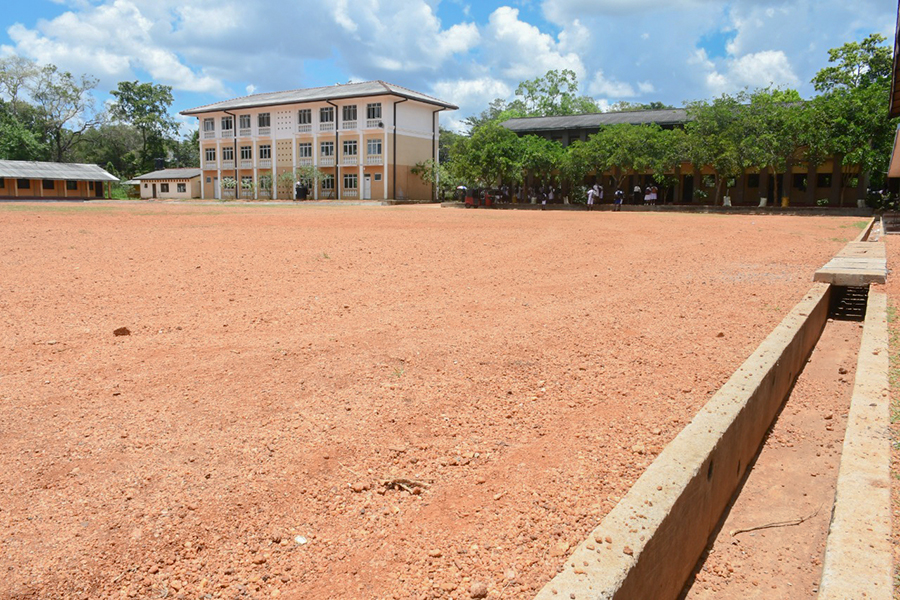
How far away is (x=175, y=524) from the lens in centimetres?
255

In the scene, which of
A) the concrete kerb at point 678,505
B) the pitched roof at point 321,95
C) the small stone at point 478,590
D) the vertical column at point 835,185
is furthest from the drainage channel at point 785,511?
the pitched roof at point 321,95

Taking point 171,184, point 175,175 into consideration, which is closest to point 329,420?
point 175,175

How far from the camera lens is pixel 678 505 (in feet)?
8.87

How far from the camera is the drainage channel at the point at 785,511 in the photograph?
9.76ft

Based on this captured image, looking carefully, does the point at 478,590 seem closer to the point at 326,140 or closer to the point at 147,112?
the point at 326,140

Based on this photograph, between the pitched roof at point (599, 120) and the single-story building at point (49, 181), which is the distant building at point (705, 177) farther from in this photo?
the single-story building at point (49, 181)

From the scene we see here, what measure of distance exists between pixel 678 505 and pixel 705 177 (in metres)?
39.2

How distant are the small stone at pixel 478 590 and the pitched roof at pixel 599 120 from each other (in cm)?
4174

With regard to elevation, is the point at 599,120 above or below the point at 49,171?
above

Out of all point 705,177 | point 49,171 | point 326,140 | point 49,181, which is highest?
point 326,140

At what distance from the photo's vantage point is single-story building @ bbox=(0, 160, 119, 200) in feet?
159

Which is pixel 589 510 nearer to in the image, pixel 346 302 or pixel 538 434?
pixel 538 434

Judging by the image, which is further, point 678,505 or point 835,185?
point 835,185

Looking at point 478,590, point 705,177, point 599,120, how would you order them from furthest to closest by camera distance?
point 599,120 < point 705,177 < point 478,590
